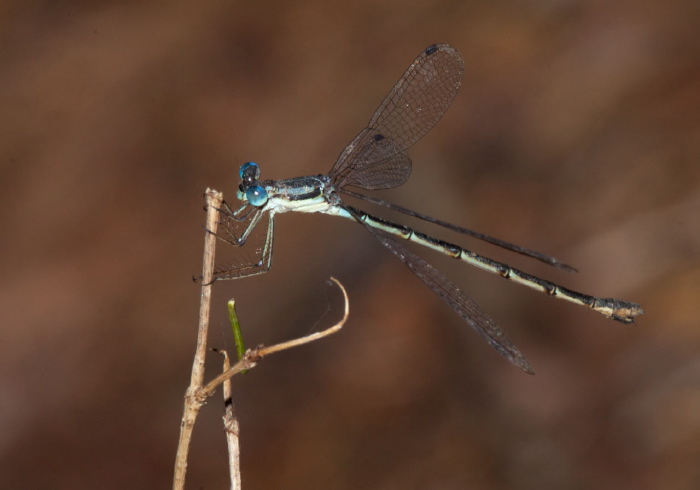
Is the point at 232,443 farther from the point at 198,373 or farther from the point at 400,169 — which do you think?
the point at 400,169

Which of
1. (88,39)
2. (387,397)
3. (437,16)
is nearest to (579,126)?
(437,16)

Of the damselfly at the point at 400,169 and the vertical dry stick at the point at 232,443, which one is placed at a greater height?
the damselfly at the point at 400,169

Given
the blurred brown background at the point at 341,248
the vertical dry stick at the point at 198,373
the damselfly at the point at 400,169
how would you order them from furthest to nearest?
the blurred brown background at the point at 341,248, the damselfly at the point at 400,169, the vertical dry stick at the point at 198,373

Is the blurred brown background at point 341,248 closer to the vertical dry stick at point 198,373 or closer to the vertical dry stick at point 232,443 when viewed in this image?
the vertical dry stick at point 198,373

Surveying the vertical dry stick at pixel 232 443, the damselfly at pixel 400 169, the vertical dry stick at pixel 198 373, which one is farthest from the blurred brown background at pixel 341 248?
the vertical dry stick at pixel 232 443

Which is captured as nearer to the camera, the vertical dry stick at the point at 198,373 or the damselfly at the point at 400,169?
the vertical dry stick at the point at 198,373

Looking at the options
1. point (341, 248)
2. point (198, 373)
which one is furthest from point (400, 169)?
→ point (198, 373)

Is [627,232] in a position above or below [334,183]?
above

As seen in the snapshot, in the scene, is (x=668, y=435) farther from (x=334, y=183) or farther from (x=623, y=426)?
(x=334, y=183)
